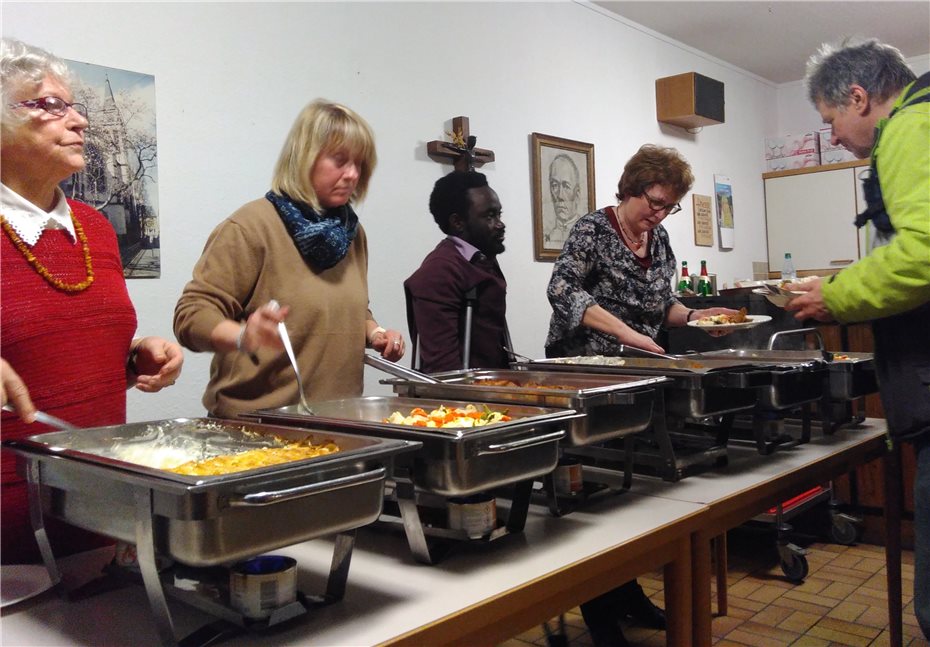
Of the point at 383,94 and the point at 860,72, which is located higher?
the point at 383,94

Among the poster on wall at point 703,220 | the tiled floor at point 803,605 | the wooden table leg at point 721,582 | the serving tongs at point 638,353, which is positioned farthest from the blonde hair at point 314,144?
the poster on wall at point 703,220

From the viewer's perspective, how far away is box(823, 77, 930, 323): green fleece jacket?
133cm

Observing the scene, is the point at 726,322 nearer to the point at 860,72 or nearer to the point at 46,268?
the point at 860,72

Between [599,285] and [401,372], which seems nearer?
[401,372]

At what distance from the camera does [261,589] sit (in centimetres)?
90

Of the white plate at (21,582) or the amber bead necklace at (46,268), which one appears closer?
the white plate at (21,582)

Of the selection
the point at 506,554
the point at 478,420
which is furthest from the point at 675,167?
the point at 506,554

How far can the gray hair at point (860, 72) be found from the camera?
158 cm

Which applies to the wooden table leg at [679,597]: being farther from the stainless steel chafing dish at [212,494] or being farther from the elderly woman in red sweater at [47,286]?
the elderly woman in red sweater at [47,286]

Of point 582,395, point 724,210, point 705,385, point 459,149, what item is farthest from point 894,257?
point 724,210

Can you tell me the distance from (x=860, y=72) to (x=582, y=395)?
0.95m

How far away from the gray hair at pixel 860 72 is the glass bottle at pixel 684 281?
123 inches

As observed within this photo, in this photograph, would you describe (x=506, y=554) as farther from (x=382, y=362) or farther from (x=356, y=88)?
(x=356, y=88)

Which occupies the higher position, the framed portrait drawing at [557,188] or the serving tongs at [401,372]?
the framed portrait drawing at [557,188]
